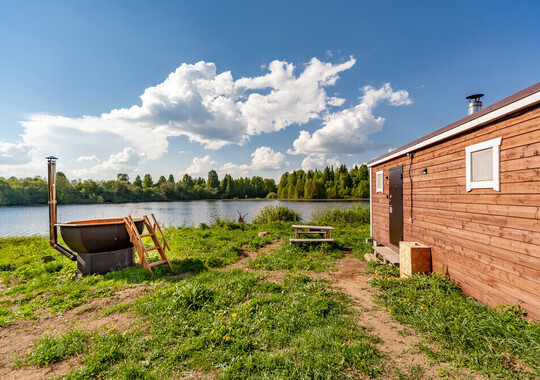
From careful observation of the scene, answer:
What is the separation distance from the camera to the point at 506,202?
11.3 feet

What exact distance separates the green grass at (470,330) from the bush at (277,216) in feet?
42.3

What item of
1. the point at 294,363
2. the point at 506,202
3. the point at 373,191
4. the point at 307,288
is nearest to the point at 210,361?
the point at 294,363

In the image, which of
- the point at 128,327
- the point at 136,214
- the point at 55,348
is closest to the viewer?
the point at 55,348

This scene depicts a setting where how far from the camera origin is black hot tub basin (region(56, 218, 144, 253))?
5641 mm

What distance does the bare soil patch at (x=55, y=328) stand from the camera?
2662 millimetres

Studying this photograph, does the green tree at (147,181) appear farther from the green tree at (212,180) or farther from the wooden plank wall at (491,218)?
the wooden plank wall at (491,218)

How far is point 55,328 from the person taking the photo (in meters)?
3.55

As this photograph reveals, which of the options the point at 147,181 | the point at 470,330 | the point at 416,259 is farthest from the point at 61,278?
the point at 147,181

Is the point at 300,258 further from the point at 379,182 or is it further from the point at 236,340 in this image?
the point at 236,340

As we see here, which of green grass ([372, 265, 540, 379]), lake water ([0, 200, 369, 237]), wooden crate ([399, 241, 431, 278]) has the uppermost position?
wooden crate ([399, 241, 431, 278])

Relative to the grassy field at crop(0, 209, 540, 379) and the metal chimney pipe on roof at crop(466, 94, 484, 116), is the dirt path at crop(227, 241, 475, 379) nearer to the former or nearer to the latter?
the grassy field at crop(0, 209, 540, 379)

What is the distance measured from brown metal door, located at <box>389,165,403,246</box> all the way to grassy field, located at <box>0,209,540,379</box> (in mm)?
1690

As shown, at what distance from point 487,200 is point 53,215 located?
1032cm

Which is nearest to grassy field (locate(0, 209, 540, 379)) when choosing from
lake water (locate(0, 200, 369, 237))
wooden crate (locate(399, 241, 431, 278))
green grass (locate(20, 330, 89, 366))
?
green grass (locate(20, 330, 89, 366))
